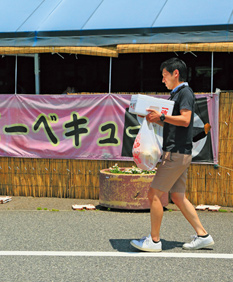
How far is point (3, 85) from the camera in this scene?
37.6 ft

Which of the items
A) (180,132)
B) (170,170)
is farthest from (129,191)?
(180,132)

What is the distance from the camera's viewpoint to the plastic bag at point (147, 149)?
5807mm

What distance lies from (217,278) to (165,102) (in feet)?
6.07

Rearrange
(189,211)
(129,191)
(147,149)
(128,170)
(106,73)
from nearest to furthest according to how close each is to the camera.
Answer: (189,211) < (147,149) < (129,191) < (128,170) < (106,73)

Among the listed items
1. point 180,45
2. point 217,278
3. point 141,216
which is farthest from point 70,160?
point 217,278

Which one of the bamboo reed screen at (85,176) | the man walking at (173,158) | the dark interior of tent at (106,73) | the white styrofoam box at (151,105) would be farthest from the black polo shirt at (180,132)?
the dark interior of tent at (106,73)

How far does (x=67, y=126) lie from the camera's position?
9.21 metres

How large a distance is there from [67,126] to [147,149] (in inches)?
143

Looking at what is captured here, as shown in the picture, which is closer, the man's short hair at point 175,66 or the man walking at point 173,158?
the man walking at point 173,158

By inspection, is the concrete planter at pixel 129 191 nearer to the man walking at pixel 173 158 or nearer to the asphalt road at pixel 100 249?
the asphalt road at pixel 100 249

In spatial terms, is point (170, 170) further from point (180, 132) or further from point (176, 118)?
point (176, 118)

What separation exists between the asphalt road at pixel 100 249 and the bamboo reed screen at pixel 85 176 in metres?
0.86

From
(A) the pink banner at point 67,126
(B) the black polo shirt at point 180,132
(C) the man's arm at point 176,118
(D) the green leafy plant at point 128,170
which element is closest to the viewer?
(C) the man's arm at point 176,118

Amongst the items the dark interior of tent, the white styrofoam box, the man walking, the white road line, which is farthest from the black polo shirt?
the dark interior of tent
